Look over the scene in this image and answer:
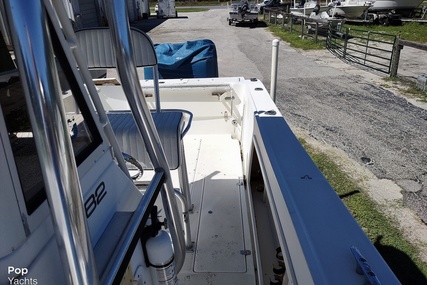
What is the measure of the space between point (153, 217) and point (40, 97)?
0.78 m

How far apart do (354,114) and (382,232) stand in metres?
3.07

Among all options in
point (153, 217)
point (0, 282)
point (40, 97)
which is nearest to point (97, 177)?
point (153, 217)

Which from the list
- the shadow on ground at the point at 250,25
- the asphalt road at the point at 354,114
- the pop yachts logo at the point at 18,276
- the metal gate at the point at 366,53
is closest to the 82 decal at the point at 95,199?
the pop yachts logo at the point at 18,276

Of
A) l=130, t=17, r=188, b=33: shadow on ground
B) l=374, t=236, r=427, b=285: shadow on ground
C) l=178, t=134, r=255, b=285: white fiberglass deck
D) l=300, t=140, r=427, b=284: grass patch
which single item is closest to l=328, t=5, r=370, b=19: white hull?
l=130, t=17, r=188, b=33: shadow on ground

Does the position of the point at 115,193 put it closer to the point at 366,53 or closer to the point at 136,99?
the point at 136,99

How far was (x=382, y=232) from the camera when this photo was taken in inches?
114

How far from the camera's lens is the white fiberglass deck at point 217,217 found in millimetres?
1992

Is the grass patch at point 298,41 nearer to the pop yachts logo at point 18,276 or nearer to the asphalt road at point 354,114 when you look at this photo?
the asphalt road at point 354,114

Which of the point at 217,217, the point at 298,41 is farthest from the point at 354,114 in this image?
the point at 298,41

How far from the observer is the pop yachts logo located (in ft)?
2.28

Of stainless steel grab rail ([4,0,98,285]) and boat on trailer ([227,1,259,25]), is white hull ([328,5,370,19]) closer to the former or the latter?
boat on trailer ([227,1,259,25])

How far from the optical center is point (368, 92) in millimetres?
6777

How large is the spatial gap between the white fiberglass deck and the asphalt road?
1.72 m

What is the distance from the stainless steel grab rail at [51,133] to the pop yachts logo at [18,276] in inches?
6.3
